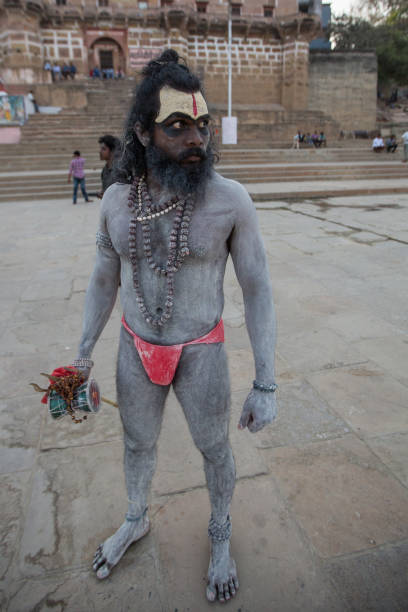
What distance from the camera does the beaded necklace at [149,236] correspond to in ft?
4.60

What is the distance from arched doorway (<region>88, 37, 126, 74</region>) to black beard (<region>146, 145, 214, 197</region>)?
3378 cm

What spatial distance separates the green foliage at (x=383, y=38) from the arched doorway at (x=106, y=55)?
A: 19510 millimetres

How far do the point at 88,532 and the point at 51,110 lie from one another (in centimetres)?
2714

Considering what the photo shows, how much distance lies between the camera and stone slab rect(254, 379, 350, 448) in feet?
8.14

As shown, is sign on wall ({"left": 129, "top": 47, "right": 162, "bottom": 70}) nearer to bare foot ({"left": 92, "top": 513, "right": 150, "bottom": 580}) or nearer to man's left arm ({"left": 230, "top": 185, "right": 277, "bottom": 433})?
man's left arm ({"left": 230, "top": 185, "right": 277, "bottom": 433})

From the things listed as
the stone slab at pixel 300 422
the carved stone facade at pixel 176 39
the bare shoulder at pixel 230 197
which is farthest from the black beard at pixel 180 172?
the carved stone facade at pixel 176 39

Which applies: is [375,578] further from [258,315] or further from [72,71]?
[72,71]

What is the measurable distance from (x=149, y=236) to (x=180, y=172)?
0.23m

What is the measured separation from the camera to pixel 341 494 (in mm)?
2076

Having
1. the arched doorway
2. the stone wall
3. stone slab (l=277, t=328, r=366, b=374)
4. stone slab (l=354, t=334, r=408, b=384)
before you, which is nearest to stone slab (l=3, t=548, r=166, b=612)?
stone slab (l=277, t=328, r=366, b=374)

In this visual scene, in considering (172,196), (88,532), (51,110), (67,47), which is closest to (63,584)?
(88,532)

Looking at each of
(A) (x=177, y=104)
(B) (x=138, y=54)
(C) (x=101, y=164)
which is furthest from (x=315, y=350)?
(B) (x=138, y=54)

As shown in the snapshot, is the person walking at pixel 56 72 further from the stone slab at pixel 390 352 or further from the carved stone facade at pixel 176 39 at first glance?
the stone slab at pixel 390 352

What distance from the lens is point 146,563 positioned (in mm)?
1763
